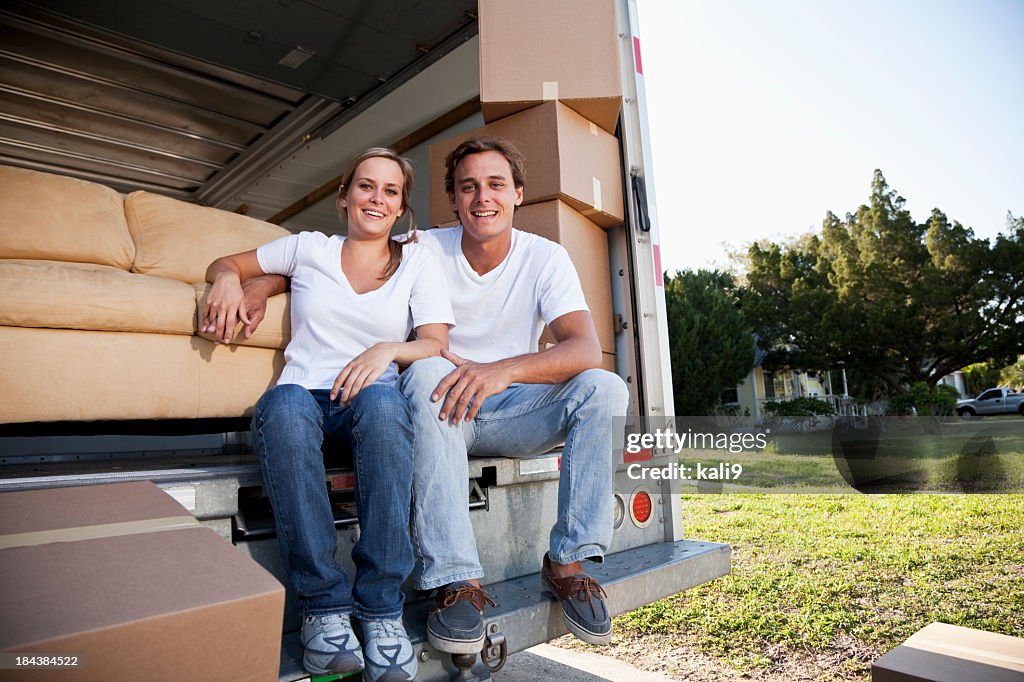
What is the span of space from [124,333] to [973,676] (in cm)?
248

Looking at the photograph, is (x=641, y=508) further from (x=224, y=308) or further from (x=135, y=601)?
(x=135, y=601)

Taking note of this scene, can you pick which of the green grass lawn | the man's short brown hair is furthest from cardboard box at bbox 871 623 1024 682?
the man's short brown hair

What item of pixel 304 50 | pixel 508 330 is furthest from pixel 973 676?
pixel 304 50

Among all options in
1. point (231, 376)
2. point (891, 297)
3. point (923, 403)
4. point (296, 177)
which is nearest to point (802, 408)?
point (923, 403)

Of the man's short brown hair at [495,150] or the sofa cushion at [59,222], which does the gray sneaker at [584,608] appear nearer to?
the man's short brown hair at [495,150]

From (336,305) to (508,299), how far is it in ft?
1.67

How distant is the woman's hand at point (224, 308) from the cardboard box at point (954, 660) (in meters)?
2.04

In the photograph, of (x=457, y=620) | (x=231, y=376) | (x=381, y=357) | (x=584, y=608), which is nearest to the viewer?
(x=457, y=620)

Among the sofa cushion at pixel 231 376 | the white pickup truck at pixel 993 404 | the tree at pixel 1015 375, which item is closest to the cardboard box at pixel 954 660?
the sofa cushion at pixel 231 376

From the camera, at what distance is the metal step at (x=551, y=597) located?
1387 millimetres

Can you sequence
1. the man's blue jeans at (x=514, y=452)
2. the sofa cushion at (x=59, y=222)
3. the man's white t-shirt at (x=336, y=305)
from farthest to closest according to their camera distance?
the sofa cushion at (x=59, y=222) < the man's white t-shirt at (x=336, y=305) < the man's blue jeans at (x=514, y=452)

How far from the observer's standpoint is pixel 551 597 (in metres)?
1.66

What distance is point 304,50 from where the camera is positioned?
3.54 metres

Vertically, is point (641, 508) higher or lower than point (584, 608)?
higher
